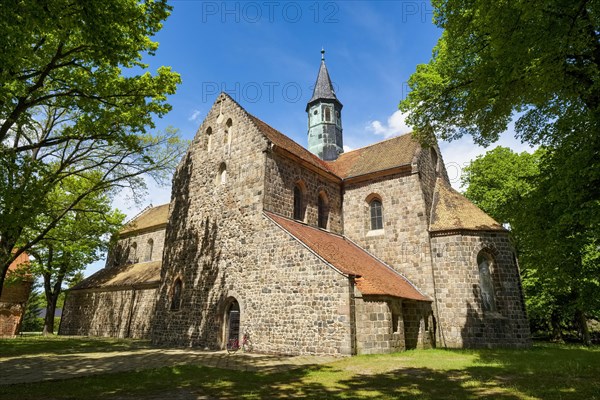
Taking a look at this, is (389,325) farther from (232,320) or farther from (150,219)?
(150,219)

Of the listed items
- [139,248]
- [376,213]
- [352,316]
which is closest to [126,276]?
[139,248]

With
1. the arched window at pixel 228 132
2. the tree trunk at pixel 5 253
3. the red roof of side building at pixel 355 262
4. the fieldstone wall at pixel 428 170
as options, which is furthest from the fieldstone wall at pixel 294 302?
the tree trunk at pixel 5 253

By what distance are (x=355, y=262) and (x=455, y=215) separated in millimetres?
6302

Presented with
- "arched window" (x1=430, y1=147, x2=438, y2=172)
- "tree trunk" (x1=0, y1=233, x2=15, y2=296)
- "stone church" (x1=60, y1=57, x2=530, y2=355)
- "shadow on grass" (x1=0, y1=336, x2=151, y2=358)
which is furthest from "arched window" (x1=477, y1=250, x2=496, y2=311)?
"tree trunk" (x1=0, y1=233, x2=15, y2=296)

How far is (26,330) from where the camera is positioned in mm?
37375

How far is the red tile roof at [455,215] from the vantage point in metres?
17.8

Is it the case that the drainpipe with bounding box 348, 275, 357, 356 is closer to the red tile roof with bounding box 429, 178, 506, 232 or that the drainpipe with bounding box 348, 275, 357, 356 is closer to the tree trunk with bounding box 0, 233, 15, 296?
the red tile roof with bounding box 429, 178, 506, 232

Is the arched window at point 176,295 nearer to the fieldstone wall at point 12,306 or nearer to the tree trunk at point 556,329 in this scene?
the fieldstone wall at point 12,306

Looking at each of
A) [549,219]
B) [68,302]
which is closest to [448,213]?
[549,219]

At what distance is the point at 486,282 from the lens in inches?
682

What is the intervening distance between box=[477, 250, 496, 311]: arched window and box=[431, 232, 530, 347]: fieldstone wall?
182 millimetres

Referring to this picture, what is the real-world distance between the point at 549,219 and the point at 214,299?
13.7 meters

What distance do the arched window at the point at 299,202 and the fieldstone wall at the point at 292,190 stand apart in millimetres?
197

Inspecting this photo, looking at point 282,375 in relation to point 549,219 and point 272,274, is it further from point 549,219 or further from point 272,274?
point 549,219
